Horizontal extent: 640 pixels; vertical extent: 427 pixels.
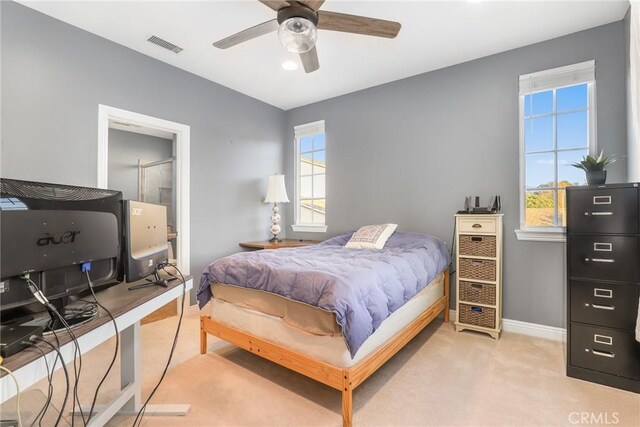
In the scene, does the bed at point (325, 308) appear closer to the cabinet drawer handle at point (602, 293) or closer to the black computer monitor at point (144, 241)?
the black computer monitor at point (144, 241)

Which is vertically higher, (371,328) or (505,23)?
(505,23)

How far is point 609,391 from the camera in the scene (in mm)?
1941

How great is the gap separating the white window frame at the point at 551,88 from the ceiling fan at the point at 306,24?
5.46 feet

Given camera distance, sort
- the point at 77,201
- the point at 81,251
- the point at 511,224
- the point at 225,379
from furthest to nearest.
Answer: the point at 511,224 → the point at 225,379 → the point at 77,201 → the point at 81,251

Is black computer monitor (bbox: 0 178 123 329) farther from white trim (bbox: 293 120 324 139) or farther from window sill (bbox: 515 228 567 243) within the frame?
white trim (bbox: 293 120 324 139)

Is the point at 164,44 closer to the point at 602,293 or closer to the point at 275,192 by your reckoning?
the point at 275,192

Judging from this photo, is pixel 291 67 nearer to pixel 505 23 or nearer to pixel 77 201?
pixel 505 23

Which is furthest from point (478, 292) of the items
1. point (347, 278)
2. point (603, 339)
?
point (347, 278)

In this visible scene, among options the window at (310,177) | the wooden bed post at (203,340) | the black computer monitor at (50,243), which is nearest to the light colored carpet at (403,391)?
the wooden bed post at (203,340)

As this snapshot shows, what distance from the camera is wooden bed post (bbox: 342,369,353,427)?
5.28 ft

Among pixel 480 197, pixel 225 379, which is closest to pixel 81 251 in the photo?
pixel 225 379

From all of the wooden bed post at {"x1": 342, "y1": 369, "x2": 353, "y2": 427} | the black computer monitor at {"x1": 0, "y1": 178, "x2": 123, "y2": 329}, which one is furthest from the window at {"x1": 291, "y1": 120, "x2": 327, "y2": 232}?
the black computer monitor at {"x1": 0, "y1": 178, "x2": 123, "y2": 329}

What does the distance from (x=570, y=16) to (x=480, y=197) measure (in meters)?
1.58

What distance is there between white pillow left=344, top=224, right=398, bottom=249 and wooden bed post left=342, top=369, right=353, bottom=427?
158cm
